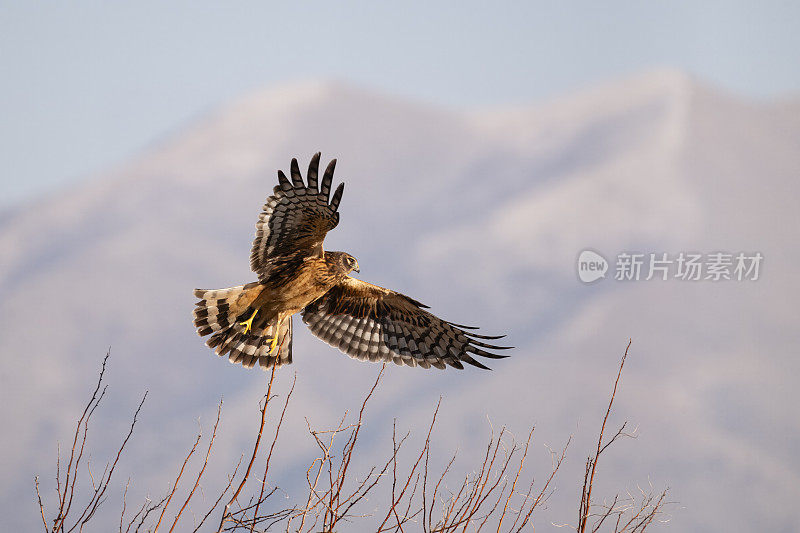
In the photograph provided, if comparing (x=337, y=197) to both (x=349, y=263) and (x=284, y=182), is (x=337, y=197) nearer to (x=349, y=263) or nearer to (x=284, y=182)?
(x=284, y=182)

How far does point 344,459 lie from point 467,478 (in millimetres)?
570

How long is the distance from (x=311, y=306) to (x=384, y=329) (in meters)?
0.59


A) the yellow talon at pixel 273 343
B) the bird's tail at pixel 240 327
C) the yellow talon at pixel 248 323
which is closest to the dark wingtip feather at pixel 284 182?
the bird's tail at pixel 240 327

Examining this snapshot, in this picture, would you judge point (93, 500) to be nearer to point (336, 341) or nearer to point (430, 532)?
point (430, 532)

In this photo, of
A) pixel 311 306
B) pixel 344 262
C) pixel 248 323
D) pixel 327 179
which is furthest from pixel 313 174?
pixel 311 306

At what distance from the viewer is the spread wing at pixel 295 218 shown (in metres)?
4.38

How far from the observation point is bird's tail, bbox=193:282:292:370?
15.9 feet

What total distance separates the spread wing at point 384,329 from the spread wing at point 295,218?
847 millimetres

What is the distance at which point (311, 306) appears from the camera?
18.7ft

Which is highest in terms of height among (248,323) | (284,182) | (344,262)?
(284,182)

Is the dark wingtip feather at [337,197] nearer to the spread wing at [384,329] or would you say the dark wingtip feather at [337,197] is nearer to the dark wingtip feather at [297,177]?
the dark wingtip feather at [297,177]

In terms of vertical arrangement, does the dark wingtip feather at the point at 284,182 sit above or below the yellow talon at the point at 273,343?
above

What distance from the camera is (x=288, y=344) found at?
519 centimetres

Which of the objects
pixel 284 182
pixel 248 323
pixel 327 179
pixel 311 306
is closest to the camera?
pixel 327 179
